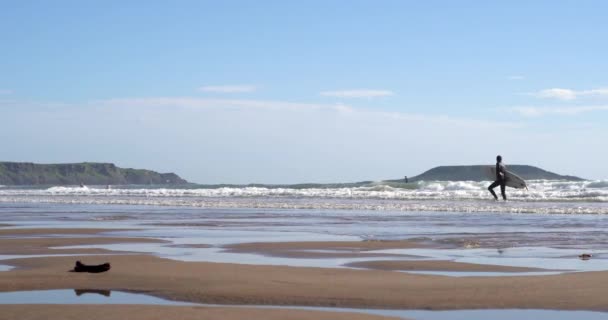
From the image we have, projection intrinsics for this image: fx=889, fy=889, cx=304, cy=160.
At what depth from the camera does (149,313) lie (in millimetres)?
7707

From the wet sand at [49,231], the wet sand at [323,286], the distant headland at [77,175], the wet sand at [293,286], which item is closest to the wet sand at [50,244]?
the wet sand at [293,286]

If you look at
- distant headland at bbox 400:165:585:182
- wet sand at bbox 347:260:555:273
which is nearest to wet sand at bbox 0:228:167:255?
wet sand at bbox 347:260:555:273

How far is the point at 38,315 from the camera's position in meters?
7.59

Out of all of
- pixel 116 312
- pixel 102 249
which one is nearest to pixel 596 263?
pixel 116 312

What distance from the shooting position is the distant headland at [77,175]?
441 ft

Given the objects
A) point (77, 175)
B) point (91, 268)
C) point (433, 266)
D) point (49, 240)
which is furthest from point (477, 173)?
point (77, 175)

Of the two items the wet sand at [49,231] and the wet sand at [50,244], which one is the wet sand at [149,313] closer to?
the wet sand at [50,244]

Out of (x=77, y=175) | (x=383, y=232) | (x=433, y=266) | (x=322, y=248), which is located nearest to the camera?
(x=433, y=266)

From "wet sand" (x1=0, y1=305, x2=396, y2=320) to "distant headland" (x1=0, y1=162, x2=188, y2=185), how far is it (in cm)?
12634

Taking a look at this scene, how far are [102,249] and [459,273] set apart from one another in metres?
6.31

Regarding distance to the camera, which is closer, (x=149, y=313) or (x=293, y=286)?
(x=149, y=313)

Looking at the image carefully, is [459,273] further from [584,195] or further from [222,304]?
[584,195]

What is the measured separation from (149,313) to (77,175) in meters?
132

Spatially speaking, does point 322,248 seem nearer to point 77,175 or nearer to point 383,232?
point 383,232
